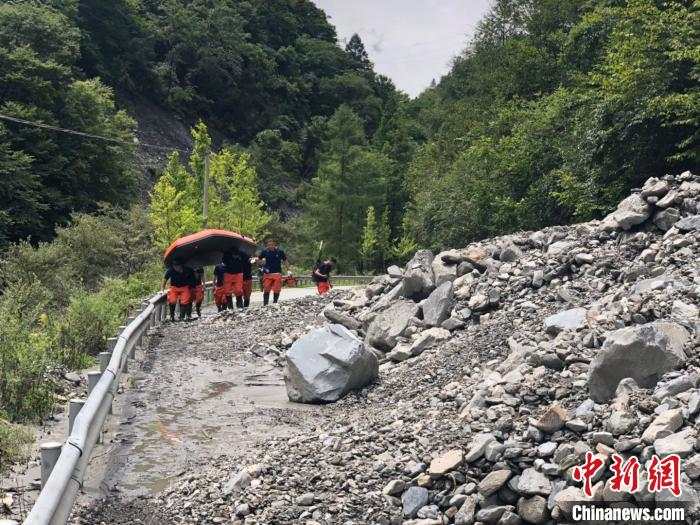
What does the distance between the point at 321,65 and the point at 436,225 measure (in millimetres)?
79147

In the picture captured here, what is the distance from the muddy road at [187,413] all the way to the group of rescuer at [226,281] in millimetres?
1618

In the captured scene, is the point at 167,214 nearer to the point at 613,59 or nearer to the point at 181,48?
the point at 613,59

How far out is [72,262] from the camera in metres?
24.9

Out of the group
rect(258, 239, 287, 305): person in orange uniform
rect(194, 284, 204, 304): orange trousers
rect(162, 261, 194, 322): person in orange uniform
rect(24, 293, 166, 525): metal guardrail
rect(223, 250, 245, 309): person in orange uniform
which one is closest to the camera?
rect(24, 293, 166, 525): metal guardrail

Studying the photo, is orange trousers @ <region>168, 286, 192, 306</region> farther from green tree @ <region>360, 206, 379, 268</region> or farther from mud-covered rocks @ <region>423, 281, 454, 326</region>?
green tree @ <region>360, 206, 379, 268</region>

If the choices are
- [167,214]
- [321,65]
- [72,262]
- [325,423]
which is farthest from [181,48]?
[325,423]

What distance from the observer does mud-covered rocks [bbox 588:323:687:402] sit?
18.4 feet

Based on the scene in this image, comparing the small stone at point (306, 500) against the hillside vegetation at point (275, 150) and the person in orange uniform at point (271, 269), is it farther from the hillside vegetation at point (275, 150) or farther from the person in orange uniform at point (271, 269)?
the person in orange uniform at point (271, 269)

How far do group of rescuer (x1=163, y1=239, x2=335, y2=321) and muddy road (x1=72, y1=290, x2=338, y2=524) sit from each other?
1.62 m

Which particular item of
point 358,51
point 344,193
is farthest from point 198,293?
point 358,51

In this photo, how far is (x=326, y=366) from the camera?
28.5 feet

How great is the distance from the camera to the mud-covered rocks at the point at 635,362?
5594 millimetres

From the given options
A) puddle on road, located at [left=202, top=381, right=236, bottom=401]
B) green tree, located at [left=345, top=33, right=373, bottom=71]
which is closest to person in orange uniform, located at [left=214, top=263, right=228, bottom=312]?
puddle on road, located at [left=202, top=381, right=236, bottom=401]

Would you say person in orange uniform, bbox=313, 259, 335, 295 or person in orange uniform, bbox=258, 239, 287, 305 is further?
person in orange uniform, bbox=313, 259, 335, 295
